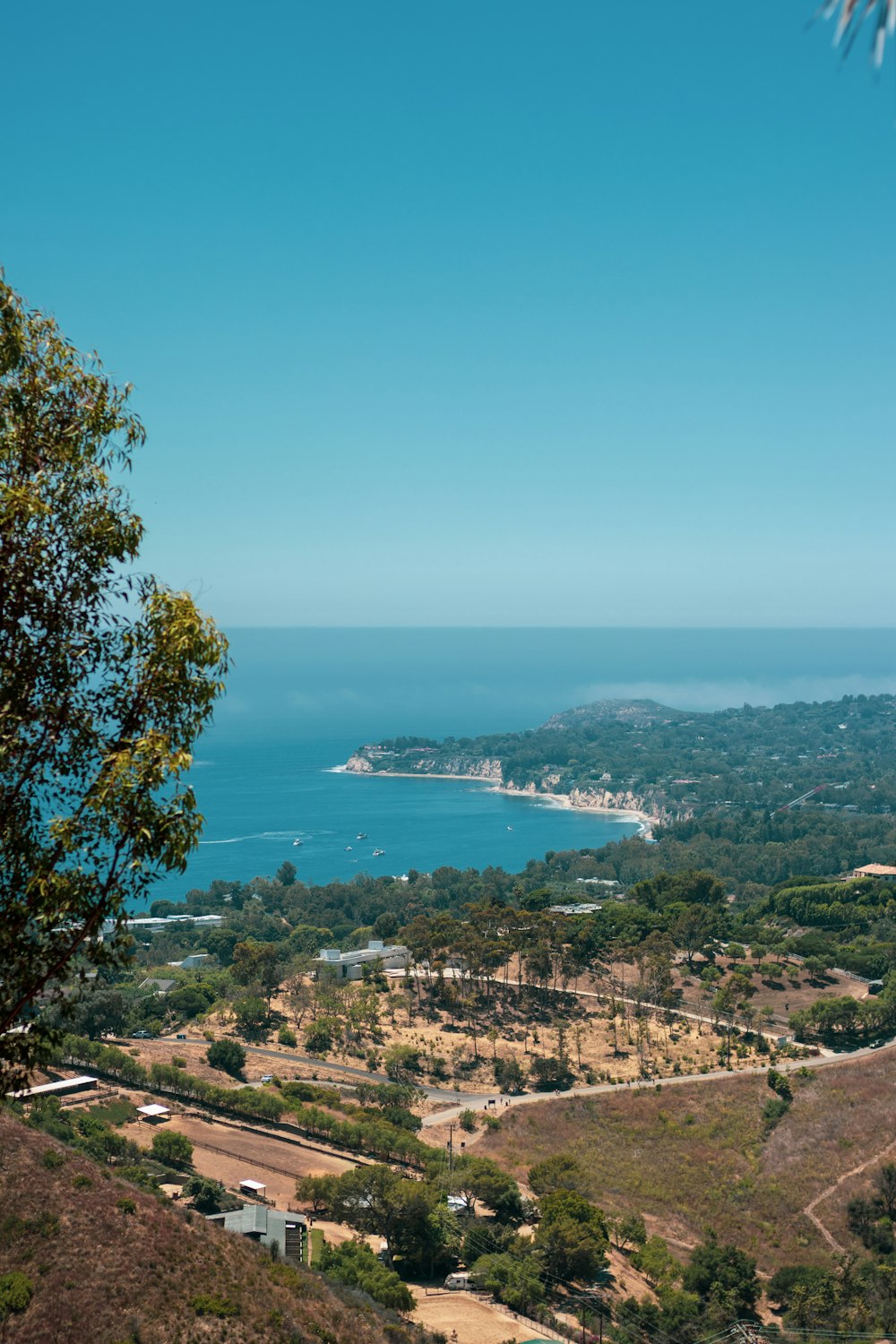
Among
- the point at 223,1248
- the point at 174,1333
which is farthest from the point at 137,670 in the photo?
the point at 223,1248

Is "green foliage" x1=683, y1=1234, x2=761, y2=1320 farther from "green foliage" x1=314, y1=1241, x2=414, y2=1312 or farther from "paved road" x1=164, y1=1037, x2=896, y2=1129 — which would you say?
"paved road" x1=164, y1=1037, x2=896, y2=1129

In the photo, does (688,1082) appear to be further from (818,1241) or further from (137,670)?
(137,670)

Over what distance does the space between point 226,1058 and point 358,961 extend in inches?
560

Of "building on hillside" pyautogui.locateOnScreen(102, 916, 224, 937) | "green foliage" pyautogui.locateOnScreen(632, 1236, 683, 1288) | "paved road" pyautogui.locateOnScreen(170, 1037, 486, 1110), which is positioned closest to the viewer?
"green foliage" pyautogui.locateOnScreen(632, 1236, 683, 1288)

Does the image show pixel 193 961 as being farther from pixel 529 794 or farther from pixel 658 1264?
pixel 529 794

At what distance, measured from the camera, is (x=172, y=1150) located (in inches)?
910

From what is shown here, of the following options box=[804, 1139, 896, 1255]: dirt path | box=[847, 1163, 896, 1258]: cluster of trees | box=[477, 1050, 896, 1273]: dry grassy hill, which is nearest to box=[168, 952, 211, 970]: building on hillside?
box=[477, 1050, 896, 1273]: dry grassy hill

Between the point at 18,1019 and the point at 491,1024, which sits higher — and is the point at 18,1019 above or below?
above

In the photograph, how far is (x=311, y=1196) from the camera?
892 inches

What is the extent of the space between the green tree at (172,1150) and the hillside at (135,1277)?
20.5 feet

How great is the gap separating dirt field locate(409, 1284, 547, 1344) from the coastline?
7988 centimetres

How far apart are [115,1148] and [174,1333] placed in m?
10.5

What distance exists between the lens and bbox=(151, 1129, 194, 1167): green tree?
2305 centimetres

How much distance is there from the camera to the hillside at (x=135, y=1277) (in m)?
13.0
